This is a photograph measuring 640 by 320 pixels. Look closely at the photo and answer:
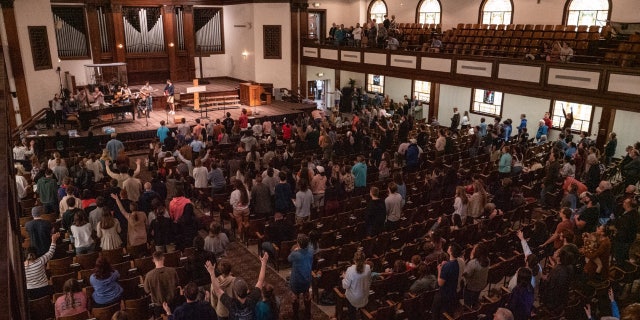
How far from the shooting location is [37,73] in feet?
57.5

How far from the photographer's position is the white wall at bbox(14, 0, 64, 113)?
663 inches

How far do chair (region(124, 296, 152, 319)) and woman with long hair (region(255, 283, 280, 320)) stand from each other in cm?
173

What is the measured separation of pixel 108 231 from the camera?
7.19m

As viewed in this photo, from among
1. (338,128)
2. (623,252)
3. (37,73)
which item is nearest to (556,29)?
(338,128)

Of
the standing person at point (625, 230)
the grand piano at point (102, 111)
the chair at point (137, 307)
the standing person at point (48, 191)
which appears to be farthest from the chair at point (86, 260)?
the grand piano at point (102, 111)

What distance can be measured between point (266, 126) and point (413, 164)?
538 cm

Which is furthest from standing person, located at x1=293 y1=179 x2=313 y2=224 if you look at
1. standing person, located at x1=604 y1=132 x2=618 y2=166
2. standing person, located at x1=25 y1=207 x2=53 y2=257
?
standing person, located at x1=604 y1=132 x2=618 y2=166

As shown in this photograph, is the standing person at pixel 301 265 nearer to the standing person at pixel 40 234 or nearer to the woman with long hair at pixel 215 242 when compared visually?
the woman with long hair at pixel 215 242

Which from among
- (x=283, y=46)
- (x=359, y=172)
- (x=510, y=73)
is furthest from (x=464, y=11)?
(x=359, y=172)

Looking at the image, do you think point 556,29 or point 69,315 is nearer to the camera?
point 69,315

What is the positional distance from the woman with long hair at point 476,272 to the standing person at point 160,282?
3769mm

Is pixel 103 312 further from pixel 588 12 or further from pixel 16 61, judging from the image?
pixel 588 12

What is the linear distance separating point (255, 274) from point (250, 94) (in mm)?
14528

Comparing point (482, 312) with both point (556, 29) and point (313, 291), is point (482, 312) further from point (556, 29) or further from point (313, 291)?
point (556, 29)
